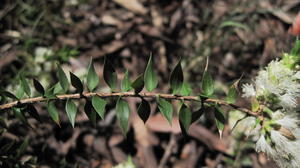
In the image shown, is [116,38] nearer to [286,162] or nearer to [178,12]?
[178,12]

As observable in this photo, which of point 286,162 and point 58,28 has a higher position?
point 58,28

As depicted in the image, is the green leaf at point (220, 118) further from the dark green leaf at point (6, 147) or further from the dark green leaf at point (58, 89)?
the dark green leaf at point (6, 147)

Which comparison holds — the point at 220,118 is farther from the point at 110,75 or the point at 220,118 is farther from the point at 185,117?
the point at 110,75

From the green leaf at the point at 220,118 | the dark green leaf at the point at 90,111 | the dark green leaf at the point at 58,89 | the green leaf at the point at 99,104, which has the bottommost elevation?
the green leaf at the point at 220,118

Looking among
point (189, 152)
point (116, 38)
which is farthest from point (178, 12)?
point (189, 152)

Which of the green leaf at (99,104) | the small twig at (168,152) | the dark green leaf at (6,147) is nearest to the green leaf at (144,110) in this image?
the green leaf at (99,104)
